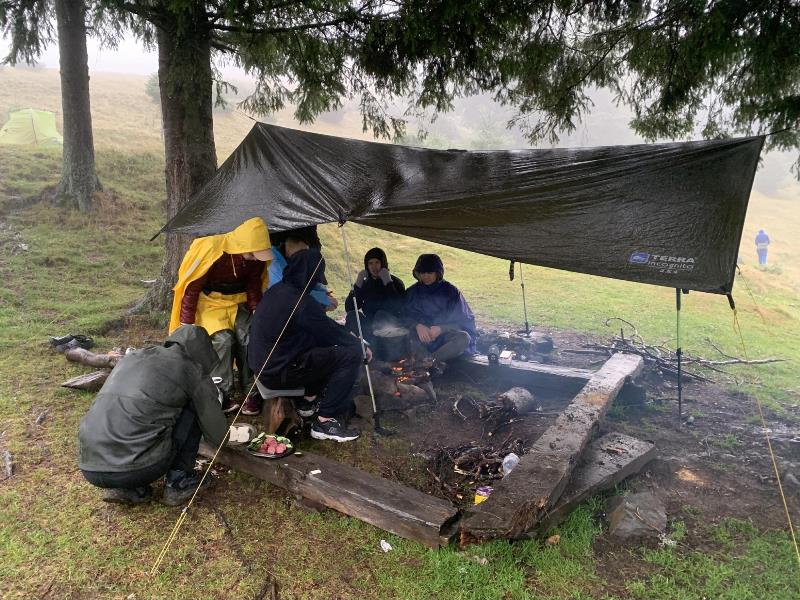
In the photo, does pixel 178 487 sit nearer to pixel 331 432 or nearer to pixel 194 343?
pixel 194 343

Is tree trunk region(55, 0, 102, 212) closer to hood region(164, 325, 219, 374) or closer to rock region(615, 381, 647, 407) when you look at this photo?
hood region(164, 325, 219, 374)

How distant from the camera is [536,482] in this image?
286 cm

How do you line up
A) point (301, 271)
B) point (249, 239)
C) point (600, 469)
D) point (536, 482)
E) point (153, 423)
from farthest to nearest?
point (249, 239)
point (301, 271)
point (600, 469)
point (536, 482)
point (153, 423)

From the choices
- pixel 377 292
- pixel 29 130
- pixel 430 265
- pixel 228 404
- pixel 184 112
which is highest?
pixel 29 130

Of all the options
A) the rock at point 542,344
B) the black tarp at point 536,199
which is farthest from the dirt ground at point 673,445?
the black tarp at point 536,199

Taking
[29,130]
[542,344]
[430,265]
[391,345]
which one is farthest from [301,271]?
[29,130]

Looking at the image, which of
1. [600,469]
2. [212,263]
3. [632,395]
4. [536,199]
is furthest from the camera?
[632,395]

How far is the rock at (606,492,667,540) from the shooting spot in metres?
2.80

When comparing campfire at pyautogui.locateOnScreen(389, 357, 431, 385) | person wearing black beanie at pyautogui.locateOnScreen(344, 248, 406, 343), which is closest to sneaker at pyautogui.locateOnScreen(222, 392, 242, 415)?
campfire at pyautogui.locateOnScreen(389, 357, 431, 385)

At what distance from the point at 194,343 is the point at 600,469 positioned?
2.68 meters

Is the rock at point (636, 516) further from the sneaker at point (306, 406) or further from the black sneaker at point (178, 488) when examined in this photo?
the black sneaker at point (178, 488)

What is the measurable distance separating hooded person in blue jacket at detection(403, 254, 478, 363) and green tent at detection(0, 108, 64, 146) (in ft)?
43.3

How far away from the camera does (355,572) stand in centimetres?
254

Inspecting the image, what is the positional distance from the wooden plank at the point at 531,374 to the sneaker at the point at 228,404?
2.19m
